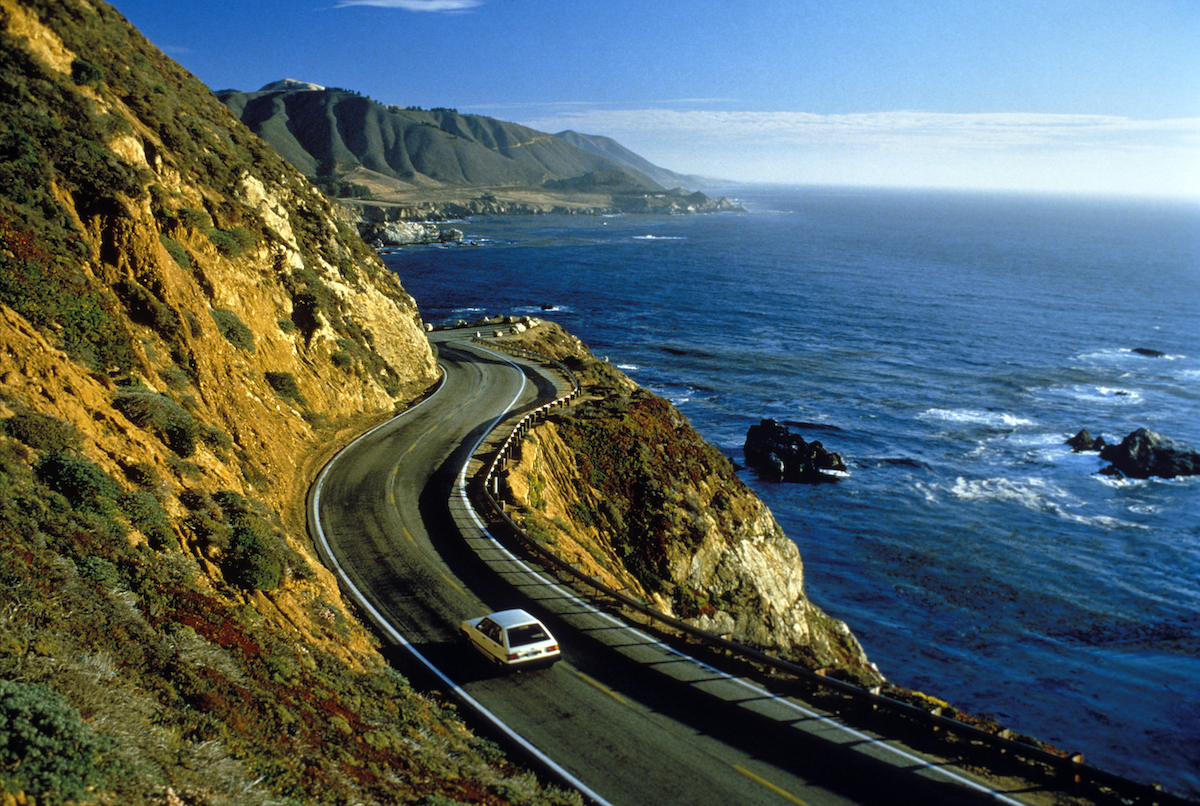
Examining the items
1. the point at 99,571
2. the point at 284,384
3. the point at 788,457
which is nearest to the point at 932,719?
the point at 99,571

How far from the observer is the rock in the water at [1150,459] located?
177ft

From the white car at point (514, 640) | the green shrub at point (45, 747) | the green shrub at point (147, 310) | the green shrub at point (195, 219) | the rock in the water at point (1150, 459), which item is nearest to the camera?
the green shrub at point (45, 747)

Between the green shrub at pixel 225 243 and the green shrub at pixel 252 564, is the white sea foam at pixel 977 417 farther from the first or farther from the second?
the green shrub at pixel 252 564

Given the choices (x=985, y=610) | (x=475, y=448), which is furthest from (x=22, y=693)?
(x=985, y=610)

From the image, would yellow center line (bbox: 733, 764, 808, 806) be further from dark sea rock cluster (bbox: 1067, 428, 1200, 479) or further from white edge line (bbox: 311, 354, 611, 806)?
dark sea rock cluster (bbox: 1067, 428, 1200, 479)

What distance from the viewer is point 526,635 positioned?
15.5 meters

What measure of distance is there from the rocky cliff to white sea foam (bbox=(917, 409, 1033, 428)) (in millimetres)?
38328

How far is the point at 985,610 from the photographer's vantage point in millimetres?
37625

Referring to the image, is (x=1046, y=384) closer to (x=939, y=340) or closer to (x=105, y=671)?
(x=939, y=340)

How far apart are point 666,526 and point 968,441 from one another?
42534mm

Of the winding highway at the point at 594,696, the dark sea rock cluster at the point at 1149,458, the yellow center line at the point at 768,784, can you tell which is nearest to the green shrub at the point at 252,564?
the winding highway at the point at 594,696

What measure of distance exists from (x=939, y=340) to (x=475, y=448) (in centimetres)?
8204

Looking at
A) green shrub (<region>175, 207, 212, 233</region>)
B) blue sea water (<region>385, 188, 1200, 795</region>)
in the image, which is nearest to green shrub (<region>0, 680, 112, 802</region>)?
green shrub (<region>175, 207, 212, 233</region>)

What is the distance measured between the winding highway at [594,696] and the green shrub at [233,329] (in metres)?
8.81
